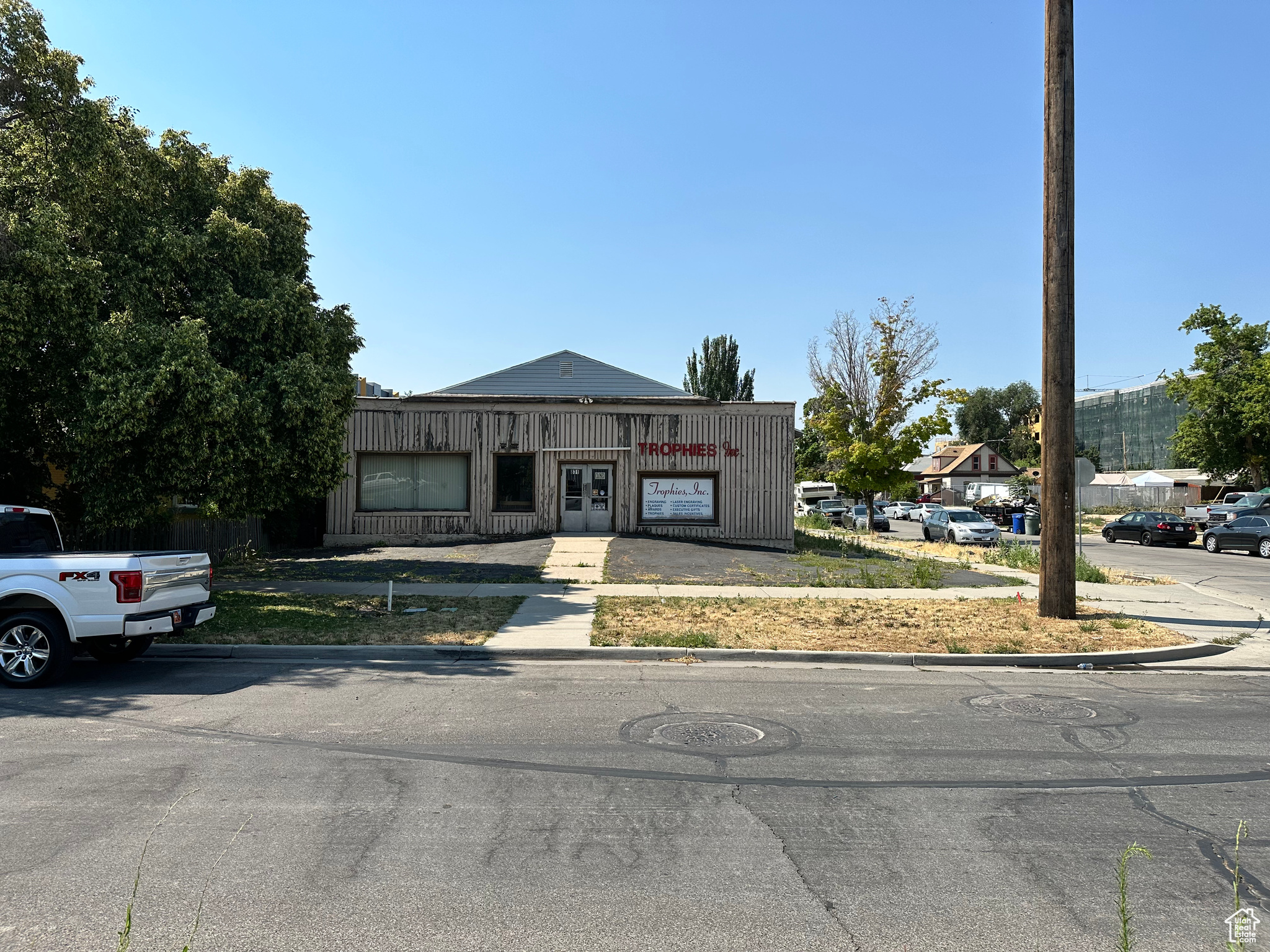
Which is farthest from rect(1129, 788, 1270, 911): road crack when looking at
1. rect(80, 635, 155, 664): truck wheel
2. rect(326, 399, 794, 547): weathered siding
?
rect(326, 399, 794, 547): weathered siding

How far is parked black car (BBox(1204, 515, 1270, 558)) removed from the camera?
2841 centimetres

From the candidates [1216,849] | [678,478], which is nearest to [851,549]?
[678,478]

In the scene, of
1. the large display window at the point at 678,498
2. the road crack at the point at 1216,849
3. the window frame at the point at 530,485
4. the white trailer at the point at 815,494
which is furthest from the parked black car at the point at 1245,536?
the white trailer at the point at 815,494

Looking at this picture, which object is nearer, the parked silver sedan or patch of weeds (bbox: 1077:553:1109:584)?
patch of weeds (bbox: 1077:553:1109:584)

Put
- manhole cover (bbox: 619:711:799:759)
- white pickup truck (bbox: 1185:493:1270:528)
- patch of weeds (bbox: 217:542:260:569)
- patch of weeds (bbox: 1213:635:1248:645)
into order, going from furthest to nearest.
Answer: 1. white pickup truck (bbox: 1185:493:1270:528)
2. patch of weeds (bbox: 217:542:260:569)
3. patch of weeds (bbox: 1213:635:1248:645)
4. manhole cover (bbox: 619:711:799:759)

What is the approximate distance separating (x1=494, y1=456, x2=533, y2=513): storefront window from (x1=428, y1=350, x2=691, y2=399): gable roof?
444 centimetres

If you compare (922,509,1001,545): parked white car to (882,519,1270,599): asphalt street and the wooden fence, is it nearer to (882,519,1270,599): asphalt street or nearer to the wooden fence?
(882,519,1270,599): asphalt street

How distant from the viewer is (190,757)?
5879 mm

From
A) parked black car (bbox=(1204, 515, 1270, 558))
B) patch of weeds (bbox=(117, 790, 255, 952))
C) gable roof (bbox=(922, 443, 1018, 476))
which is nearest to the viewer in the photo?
patch of weeds (bbox=(117, 790, 255, 952))

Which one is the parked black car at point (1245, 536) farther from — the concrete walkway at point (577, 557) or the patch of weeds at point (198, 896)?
the patch of weeds at point (198, 896)

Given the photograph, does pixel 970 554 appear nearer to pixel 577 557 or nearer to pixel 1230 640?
pixel 577 557

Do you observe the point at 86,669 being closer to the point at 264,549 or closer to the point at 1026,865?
the point at 1026,865

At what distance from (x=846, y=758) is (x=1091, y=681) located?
4.61 metres

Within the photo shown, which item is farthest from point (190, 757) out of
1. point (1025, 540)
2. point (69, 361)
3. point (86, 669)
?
point (1025, 540)
